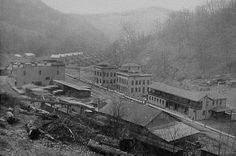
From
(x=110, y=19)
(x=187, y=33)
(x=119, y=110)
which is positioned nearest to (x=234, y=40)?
(x=187, y=33)

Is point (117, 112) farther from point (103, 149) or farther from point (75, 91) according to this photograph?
point (75, 91)

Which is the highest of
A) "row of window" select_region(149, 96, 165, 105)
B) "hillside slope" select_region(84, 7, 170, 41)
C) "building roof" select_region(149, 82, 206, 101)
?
"hillside slope" select_region(84, 7, 170, 41)

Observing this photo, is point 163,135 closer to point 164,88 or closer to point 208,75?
point 164,88

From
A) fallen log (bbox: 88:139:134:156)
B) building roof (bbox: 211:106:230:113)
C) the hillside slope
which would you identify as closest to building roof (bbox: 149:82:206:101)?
building roof (bbox: 211:106:230:113)

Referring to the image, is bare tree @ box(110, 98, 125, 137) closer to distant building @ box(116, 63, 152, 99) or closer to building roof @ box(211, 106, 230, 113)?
building roof @ box(211, 106, 230, 113)

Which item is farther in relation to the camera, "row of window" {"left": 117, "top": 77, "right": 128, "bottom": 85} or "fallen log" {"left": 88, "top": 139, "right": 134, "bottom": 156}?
"row of window" {"left": 117, "top": 77, "right": 128, "bottom": 85}
